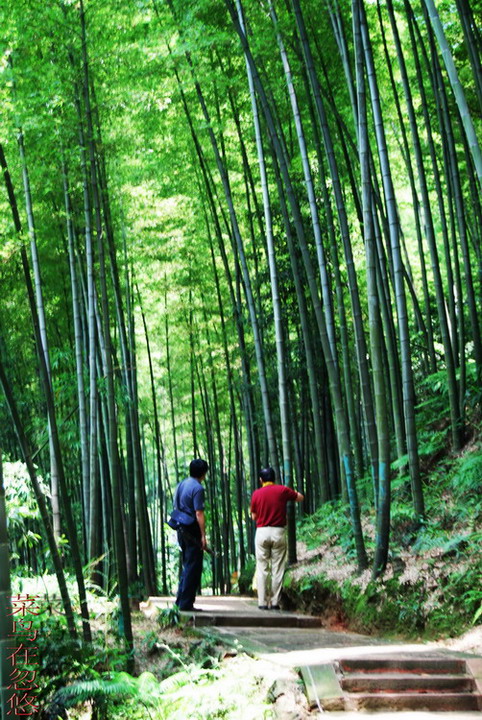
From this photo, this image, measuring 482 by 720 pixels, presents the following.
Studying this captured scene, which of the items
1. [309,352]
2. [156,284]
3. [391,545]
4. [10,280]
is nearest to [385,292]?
[309,352]

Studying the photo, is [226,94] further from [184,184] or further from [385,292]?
[385,292]

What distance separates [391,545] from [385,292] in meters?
2.68

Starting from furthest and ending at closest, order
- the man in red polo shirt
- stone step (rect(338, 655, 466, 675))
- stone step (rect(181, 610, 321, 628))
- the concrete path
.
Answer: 1. the man in red polo shirt
2. stone step (rect(181, 610, 321, 628))
3. stone step (rect(338, 655, 466, 675))
4. the concrete path

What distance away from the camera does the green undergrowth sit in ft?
14.6

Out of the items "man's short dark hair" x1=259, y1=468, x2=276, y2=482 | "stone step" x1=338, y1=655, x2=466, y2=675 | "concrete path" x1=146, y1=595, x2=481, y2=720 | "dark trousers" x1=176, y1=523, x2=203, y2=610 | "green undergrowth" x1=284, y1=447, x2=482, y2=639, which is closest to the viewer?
"concrete path" x1=146, y1=595, x2=481, y2=720

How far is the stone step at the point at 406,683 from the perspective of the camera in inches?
124

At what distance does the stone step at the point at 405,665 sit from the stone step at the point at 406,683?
105mm

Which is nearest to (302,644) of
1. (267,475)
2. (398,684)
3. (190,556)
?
(398,684)

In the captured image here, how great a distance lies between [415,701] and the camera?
3020 mm

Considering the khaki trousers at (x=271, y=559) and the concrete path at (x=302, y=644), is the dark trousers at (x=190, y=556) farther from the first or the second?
the khaki trousers at (x=271, y=559)

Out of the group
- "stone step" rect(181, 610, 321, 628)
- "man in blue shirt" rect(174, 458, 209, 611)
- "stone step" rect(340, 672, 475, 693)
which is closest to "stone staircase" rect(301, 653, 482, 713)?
A: "stone step" rect(340, 672, 475, 693)

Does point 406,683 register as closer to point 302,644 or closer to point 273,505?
point 302,644

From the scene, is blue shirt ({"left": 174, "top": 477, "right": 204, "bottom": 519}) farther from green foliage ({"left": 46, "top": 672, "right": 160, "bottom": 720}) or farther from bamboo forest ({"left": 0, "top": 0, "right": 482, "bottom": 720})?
green foliage ({"left": 46, "top": 672, "right": 160, "bottom": 720})

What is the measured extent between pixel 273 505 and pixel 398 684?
2.75 meters
